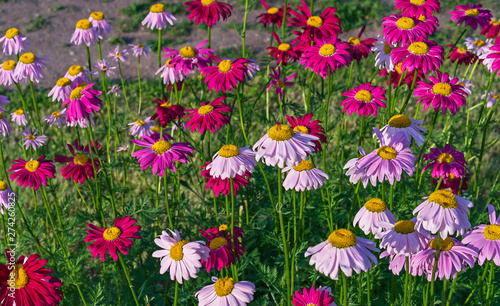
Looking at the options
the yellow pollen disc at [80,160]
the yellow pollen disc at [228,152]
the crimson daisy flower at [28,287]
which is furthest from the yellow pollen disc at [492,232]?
the yellow pollen disc at [80,160]

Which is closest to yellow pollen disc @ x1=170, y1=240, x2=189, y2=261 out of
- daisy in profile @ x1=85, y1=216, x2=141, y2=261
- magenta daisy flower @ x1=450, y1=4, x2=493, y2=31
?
daisy in profile @ x1=85, y1=216, x2=141, y2=261

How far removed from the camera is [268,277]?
88.4 inches

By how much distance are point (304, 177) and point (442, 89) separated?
38.6 inches

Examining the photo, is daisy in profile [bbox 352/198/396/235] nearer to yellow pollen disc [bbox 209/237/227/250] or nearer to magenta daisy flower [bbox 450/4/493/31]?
yellow pollen disc [bbox 209/237/227/250]

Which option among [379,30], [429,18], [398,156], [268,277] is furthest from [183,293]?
[379,30]

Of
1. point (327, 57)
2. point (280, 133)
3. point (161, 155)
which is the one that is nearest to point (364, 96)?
point (327, 57)

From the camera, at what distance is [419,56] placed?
2.41 metres

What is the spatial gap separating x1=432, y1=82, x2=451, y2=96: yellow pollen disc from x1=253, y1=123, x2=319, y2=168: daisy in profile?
1051 millimetres

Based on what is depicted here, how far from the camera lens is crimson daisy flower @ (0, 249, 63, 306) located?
5.20 ft

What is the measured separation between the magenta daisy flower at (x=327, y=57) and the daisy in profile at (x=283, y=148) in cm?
85

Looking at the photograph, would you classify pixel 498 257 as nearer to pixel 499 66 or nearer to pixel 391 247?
pixel 391 247

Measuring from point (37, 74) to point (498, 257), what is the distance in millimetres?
2618

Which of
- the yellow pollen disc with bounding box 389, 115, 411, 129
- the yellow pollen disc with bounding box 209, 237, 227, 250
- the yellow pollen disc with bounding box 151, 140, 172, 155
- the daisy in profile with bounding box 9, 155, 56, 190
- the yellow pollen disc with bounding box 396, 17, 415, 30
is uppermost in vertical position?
the yellow pollen disc with bounding box 396, 17, 415, 30

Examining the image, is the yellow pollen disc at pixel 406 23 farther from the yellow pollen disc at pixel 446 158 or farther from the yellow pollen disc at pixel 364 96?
the yellow pollen disc at pixel 446 158
